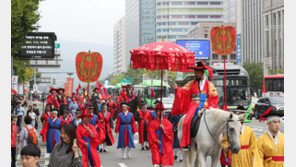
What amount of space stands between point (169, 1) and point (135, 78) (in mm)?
47480

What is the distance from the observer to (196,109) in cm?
868

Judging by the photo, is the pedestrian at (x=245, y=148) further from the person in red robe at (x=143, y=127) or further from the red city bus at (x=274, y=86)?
the red city bus at (x=274, y=86)

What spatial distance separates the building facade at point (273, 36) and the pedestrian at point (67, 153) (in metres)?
92.3

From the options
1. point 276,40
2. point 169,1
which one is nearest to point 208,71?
point 276,40

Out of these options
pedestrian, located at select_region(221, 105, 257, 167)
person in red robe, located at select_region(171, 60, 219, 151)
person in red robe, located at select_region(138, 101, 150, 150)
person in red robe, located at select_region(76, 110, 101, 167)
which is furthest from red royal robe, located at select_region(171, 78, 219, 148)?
person in red robe, located at select_region(138, 101, 150, 150)

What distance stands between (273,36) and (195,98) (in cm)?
9676

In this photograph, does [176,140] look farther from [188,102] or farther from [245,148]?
[245,148]

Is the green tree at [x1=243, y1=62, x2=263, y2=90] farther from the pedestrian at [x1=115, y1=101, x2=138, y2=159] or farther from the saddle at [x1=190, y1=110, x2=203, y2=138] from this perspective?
the saddle at [x1=190, y1=110, x2=203, y2=138]

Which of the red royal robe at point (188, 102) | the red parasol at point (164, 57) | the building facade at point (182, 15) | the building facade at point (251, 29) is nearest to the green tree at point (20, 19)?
the red parasol at point (164, 57)

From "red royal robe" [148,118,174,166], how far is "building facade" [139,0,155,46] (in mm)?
156313

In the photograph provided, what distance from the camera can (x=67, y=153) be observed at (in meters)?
5.45

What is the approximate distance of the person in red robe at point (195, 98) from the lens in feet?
28.3

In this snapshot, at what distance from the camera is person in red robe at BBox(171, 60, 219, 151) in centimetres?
862

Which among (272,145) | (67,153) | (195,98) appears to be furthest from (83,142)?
(272,145)
